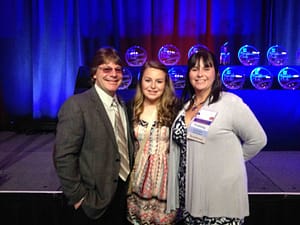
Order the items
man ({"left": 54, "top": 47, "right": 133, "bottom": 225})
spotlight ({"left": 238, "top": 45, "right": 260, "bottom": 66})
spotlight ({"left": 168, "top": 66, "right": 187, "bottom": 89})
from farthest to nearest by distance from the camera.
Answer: spotlight ({"left": 238, "top": 45, "right": 260, "bottom": 66}) < spotlight ({"left": 168, "top": 66, "right": 187, "bottom": 89}) < man ({"left": 54, "top": 47, "right": 133, "bottom": 225})

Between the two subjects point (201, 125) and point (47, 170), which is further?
point (47, 170)

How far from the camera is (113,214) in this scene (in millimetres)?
1679

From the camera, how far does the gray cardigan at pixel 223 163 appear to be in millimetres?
1553

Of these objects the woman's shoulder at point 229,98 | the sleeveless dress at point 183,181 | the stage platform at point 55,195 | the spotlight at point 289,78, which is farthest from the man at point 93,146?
the spotlight at point 289,78

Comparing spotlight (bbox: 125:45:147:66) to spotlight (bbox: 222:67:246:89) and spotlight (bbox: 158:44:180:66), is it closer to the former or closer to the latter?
spotlight (bbox: 158:44:180:66)

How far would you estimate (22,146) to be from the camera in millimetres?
3582

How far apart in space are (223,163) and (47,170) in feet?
5.43

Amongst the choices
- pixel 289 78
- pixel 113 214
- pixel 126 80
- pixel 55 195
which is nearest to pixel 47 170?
pixel 55 195

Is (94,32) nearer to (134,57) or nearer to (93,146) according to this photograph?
(134,57)

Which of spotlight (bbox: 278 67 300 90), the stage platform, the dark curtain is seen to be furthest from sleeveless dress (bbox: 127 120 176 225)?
the dark curtain

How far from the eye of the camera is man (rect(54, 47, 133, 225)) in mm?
1510

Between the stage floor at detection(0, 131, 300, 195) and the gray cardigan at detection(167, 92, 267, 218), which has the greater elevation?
the gray cardigan at detection(167, 92, 267, 218)

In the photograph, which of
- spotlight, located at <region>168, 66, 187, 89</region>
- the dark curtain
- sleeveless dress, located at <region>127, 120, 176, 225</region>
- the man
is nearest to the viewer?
the man

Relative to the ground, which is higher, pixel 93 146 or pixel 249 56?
pixel 249 56
